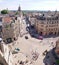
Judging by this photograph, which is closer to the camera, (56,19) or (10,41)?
(10,41)

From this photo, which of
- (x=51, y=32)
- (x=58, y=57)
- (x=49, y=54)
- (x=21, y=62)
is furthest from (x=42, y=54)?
(x=51, y=32)

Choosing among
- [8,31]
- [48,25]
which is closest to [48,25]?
[48,25]

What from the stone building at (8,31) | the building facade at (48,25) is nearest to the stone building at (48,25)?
the building facade at (48,25)

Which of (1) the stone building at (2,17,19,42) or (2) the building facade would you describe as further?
(2) the building facade

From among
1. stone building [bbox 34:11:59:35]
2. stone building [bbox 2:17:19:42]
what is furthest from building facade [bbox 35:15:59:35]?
stone building [bbox 2:17:19:42]

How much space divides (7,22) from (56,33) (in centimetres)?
3144

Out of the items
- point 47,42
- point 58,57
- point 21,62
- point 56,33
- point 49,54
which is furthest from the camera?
point 56,33

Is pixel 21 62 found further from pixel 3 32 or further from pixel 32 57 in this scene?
pixel 3 32

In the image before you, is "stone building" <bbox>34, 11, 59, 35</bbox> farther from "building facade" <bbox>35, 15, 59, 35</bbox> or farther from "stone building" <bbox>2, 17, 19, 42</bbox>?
"stone building" <bbox>2, 17, 19, 42</bbox>

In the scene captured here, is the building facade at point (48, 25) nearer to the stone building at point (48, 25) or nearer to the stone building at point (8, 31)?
the stone building at point (48, 25)

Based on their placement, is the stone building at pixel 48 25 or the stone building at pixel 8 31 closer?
the stone building at pixel 8 31

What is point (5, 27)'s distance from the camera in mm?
66562

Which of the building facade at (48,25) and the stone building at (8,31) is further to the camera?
the building facade at (48,25)

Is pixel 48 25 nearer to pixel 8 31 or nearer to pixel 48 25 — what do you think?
pixel 48 25
